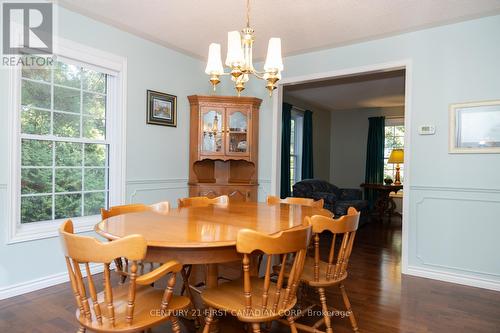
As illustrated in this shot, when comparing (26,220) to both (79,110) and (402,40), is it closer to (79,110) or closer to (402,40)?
(79,110)

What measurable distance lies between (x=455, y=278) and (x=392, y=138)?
16.6 feet

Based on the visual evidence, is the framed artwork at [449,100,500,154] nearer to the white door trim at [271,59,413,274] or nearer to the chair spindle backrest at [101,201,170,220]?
the white door trim at [271,59,413,274]

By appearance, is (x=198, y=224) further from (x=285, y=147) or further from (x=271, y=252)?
(x=285, y=147)

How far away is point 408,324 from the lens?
2.30 m

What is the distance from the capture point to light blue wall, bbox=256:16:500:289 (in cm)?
312

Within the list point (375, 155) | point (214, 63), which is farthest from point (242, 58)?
point (375, 155)

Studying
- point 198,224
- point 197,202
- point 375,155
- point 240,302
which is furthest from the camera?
point 375,155

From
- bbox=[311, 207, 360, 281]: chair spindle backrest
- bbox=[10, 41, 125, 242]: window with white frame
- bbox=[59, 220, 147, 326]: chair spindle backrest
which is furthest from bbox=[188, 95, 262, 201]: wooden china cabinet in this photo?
bbox=[59, 220, 147, 326]: chair spindle backrest

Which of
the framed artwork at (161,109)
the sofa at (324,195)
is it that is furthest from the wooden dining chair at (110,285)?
the sofa at (324,195)

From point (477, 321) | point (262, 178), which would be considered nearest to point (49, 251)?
point (262, 178)

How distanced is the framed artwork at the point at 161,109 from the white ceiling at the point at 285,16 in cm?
67

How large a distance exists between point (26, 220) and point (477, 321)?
3.80 m

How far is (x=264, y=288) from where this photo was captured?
1525mm

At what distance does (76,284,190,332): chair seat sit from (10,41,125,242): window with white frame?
1.73m
